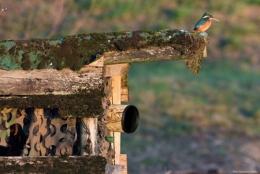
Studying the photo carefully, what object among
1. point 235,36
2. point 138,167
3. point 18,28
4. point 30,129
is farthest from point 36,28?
point 30,129

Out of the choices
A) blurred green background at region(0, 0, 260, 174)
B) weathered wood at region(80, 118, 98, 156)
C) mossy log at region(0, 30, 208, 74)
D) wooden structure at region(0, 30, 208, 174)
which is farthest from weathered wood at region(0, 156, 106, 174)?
blurred green background at region(0, 0, 260, 174)

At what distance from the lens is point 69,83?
21.0 ft

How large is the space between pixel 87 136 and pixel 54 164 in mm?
427

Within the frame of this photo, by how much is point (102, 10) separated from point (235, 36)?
219 inches

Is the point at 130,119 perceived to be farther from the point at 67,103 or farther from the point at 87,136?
the point at 67,103

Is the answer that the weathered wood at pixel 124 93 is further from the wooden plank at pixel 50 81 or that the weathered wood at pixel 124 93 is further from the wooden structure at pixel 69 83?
the wooden plank at pixel 50 81

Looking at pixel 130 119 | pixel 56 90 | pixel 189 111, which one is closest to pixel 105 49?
pixel 56 90

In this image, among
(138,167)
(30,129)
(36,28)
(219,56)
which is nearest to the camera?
(30,129)

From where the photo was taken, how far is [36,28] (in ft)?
64.5

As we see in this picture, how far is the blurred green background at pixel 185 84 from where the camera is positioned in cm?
1598

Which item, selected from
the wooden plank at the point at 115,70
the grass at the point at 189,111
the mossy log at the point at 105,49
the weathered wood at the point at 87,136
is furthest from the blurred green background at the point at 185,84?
the mossy log at the point at 105,49

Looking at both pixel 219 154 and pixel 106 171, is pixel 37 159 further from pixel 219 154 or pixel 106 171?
pixel 219 154

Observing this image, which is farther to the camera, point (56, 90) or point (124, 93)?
point (124, 93)

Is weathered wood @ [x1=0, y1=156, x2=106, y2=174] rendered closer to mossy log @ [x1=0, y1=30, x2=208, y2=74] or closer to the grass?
mossy log @ [x1=0, y1=30, x2=208, y2=74]
